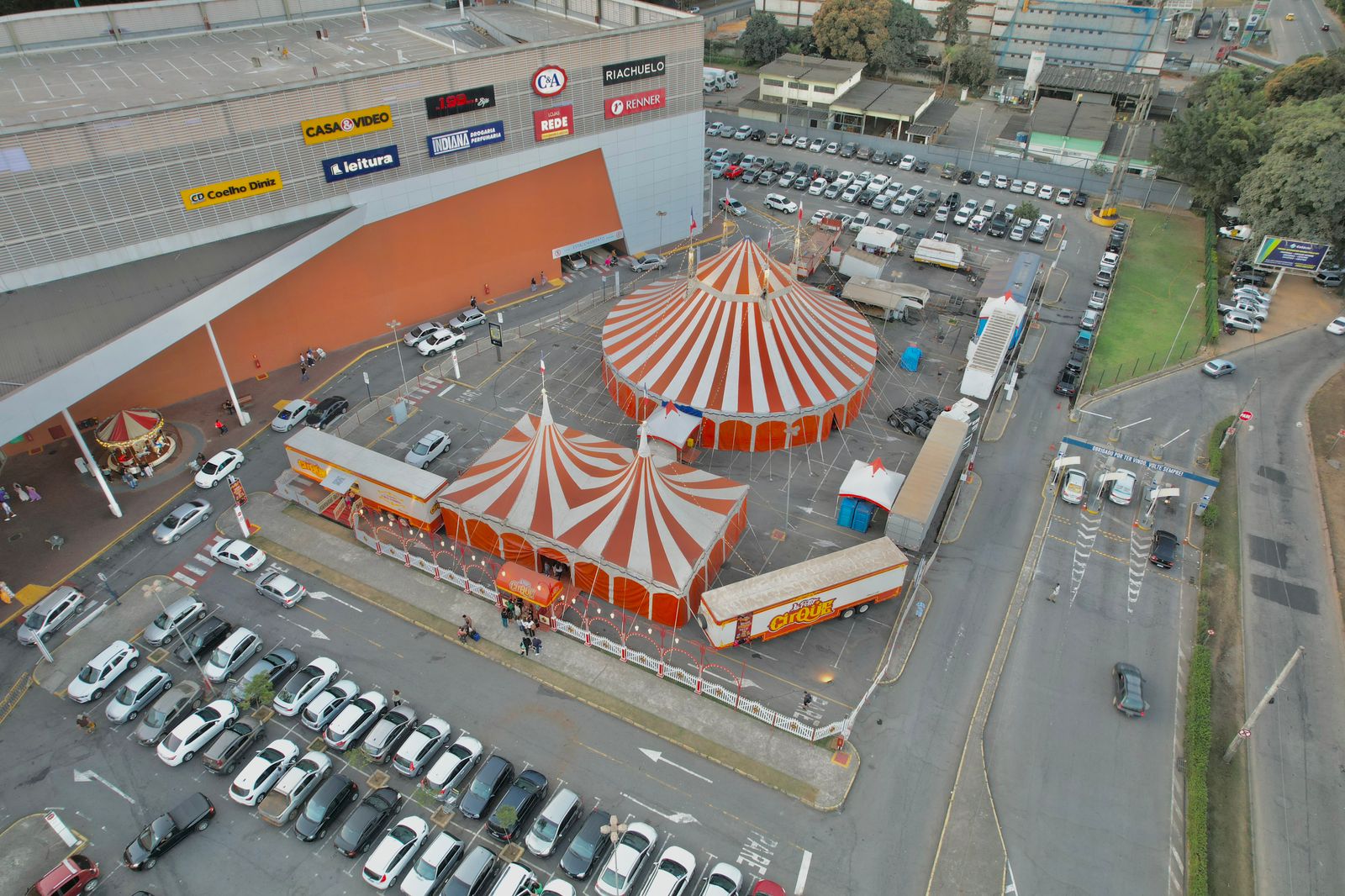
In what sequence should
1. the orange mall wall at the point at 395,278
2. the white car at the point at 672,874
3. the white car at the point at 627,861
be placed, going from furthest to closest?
the orange mall wall at the point at 395,278
the white car at the point at 627,861
the white car at the point at 672,874

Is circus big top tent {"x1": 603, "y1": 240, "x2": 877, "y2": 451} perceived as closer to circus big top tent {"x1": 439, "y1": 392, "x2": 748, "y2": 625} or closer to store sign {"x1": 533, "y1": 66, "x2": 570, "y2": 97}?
circus big top tent {"x1": 439, "y1": 392, "x2": 748, "y2": 625}

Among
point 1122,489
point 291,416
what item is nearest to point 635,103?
point 291,416

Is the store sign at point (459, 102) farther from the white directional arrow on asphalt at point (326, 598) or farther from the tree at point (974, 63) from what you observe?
the tree at point (974, 63)

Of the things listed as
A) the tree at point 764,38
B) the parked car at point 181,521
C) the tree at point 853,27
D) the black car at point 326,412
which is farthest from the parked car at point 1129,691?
the tree at point 764,38

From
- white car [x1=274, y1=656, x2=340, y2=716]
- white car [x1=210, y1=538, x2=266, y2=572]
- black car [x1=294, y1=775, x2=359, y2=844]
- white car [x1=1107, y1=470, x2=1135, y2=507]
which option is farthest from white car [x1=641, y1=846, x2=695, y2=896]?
white car [x1=1107, y1=470, x2=1135, y2=507]

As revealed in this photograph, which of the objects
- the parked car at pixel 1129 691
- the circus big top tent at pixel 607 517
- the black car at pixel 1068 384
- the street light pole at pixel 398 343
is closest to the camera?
the parked car at pixel 1129 691
